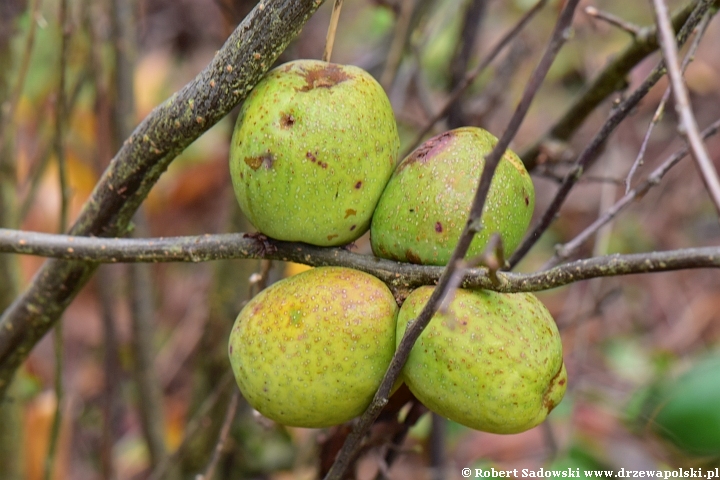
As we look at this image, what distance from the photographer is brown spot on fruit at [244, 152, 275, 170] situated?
31.3 inches

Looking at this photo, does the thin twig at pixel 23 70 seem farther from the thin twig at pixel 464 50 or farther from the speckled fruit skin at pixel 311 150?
the thin twig at pixel 464 50

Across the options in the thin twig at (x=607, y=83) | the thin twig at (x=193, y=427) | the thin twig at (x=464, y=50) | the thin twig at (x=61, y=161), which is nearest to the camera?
the thin twig at (x=607, y=83)

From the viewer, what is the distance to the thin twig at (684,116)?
54 cm

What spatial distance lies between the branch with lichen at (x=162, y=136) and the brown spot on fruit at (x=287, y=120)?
0.06m

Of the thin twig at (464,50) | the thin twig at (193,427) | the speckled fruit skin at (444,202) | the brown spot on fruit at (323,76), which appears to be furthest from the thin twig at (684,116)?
the thin twig at (464,50)

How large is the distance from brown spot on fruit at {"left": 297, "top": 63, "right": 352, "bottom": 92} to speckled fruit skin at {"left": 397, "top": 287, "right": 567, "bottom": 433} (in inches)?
11.0

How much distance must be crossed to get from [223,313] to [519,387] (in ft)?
3.94

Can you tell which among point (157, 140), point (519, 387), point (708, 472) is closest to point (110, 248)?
point (157, 140)

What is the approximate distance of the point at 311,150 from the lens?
79cm

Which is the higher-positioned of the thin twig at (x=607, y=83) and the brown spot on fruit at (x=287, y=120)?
the brown spot on fruit at (x=287, y=120)

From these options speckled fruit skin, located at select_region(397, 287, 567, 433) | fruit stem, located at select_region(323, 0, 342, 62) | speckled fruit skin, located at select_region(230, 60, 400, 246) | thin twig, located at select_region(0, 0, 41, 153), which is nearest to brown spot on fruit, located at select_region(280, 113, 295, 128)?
speckled fruit skin, located at select_region(230, 60, 400, 246)

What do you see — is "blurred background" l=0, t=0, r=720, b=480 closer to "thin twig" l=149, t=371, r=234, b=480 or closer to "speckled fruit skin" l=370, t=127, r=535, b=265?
"thin twig" l=149, t=371, r=234, b=480

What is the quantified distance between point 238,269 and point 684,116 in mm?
1397

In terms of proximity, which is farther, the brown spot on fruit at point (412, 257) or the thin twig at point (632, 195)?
the thin twig at point (632, 195)
